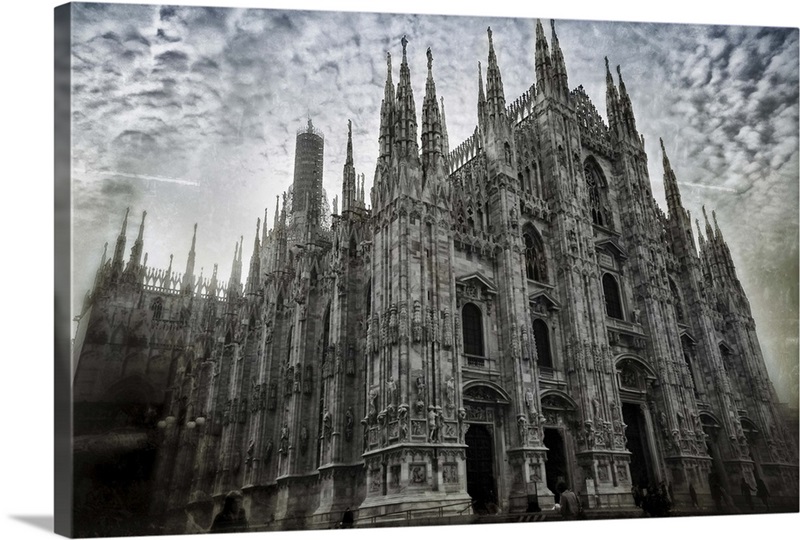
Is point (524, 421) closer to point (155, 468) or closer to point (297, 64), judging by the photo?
point (155, 468)

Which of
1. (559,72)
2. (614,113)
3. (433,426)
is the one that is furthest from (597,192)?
(433,426)

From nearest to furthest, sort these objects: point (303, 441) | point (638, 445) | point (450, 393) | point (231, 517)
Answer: point (231, 517)
point (450, 393)
point (303, 441)
point (638, 445)

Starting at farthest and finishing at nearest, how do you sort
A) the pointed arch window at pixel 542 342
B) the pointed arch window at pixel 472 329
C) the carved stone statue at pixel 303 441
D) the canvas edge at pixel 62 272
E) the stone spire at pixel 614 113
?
the stone spire at pixel 614 113 → the carved stone statue at pixel 303 441 → the pointed arch window at pixel 542 342 → the pointed arch window at pixel 472 329 → the canvas edge at pixel 62 272

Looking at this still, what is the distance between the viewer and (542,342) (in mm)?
26594

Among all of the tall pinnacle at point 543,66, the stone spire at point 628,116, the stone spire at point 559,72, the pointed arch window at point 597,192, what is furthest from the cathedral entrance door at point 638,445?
the tall pinnacle at point 543,66

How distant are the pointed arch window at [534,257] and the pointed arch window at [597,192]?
5.52 metres

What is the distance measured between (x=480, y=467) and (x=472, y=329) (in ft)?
17.5

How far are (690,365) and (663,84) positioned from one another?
582 inches

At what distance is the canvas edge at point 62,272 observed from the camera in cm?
1551

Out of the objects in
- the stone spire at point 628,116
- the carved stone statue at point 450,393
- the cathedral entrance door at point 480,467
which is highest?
the stone spire at point 628,116

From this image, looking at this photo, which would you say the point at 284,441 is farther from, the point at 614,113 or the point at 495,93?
the point at 614,113

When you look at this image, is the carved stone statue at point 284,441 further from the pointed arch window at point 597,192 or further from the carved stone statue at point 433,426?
the pointed arch window at point 597,192

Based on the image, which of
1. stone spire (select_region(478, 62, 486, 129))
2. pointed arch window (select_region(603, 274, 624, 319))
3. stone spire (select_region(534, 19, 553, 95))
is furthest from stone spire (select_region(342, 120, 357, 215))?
pointed arch window (select_region(603, 274, 624, 319))

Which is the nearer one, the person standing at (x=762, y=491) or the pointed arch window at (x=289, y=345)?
the person standing at (x=762, y=491)
